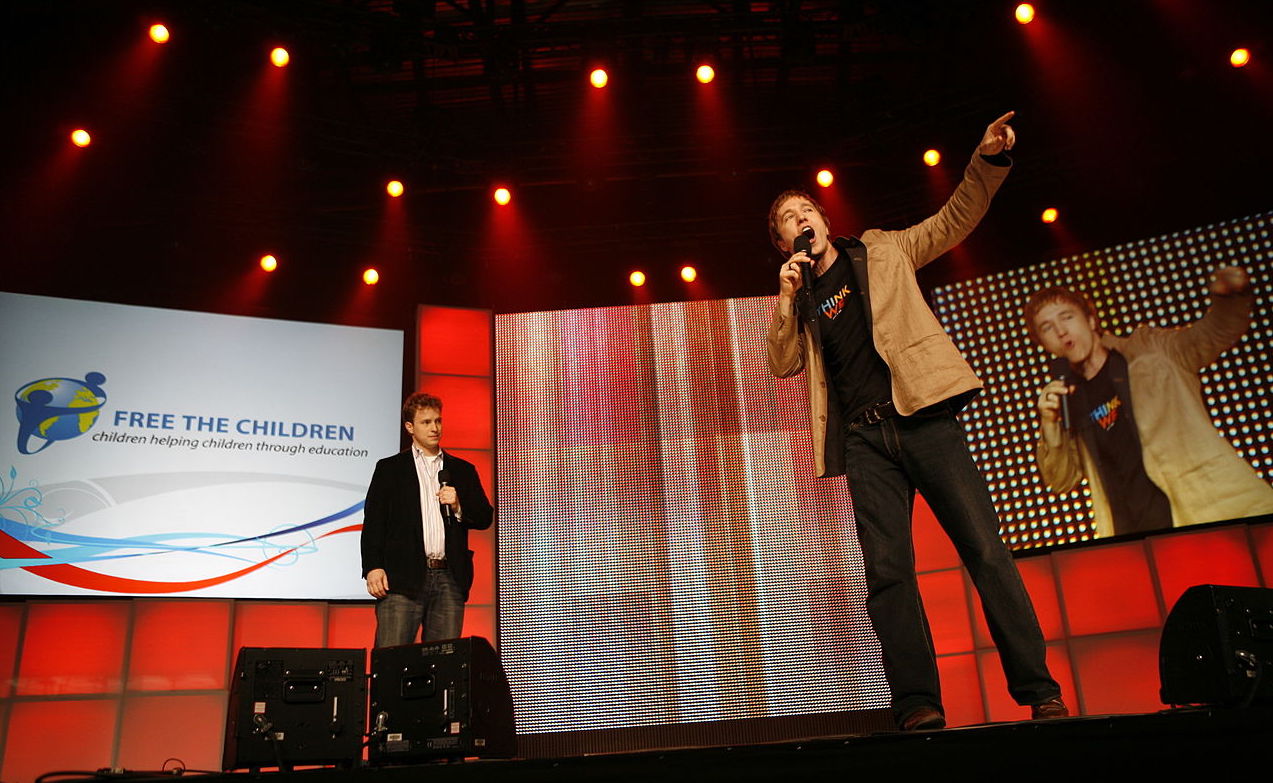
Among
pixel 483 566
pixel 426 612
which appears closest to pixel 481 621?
pixel 483 566

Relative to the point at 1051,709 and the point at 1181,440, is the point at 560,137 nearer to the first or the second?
the point at 1181,440

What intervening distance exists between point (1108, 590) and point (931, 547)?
3.10ft

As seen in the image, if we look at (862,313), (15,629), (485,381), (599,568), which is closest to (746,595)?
(599,568)

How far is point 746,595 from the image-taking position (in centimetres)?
549

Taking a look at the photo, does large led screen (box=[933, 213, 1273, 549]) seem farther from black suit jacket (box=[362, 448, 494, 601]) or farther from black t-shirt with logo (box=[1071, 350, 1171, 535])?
black suit jacket (box=[362, 448, 494, 601])

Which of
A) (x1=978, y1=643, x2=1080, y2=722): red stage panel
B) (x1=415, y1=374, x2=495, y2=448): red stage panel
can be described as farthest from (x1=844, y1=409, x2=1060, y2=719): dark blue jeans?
(x1=415, y1=374, x2=495, y2=448): red stage panel

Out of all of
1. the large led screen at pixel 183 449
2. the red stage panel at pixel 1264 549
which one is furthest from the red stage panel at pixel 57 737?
the red stage panel at pixel 1264 549

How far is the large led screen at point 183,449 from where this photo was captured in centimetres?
495

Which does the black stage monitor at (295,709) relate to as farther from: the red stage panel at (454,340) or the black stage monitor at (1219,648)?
the red stage panel at (454,340)

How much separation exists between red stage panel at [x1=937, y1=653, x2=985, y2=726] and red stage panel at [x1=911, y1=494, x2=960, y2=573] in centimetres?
52

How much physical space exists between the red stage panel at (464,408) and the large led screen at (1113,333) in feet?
9.34

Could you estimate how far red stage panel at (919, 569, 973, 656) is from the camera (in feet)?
18.0

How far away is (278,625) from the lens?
514cm

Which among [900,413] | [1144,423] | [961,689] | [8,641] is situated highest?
[1144,423]
